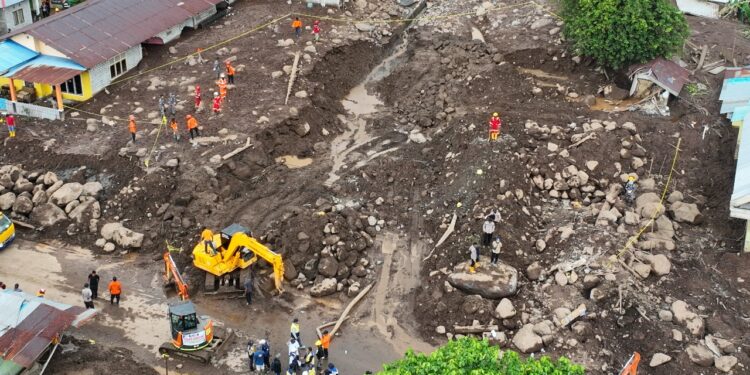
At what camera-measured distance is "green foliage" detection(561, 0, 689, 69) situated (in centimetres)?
3897

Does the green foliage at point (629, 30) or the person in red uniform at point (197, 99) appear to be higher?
the green foliage at point (629, 30)

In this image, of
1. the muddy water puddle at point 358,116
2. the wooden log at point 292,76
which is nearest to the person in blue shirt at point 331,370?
the muddy water puddle at point 358,116

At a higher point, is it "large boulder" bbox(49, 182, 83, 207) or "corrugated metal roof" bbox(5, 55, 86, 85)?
"corrugated metal roof" bbox(5, 55, 86, 85)

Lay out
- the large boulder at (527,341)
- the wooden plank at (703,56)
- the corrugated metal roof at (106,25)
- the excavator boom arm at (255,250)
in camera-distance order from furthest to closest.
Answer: the wooden plank at (703,56) < the corrugated metal roof at (106,25) < the excavator boom arm at (255,250) < the large boulder at (527,341)

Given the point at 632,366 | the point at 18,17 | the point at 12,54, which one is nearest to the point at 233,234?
the point at 632,366

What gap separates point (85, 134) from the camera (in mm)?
36812

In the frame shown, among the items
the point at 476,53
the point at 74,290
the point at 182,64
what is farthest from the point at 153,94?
the point at 476,53

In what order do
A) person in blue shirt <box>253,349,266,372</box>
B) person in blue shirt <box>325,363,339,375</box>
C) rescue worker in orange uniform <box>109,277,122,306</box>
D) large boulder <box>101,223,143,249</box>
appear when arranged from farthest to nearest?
1. large boulder <box>101,223,143,249</box>
2. rescue worker in orange uniform <box>109,277,122,306</box>
3. person in blue shirt <box>253,349,266,372</box>
4. person in blue shirt <box>325,363,339,375</box>

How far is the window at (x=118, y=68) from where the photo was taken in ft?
134

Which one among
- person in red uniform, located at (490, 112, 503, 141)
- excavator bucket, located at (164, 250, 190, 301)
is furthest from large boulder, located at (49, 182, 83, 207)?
person in red uniform, located at (490, 112, 503, 141)

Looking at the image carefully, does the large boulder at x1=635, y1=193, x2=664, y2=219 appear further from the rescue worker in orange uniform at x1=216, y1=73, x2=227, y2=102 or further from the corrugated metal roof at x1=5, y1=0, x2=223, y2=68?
the corrugated metal roof at x1=5, y1=0, x2=223, y2=68

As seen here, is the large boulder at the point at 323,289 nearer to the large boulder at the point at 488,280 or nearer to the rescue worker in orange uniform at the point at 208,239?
the rescue worker in orange uniform at the point at 208,239

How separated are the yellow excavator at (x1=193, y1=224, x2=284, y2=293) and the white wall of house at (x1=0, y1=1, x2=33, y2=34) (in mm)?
24840

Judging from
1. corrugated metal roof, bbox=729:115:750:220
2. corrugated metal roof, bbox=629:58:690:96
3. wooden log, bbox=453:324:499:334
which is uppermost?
corrugated metal roof, bbox=729:115:750:220
